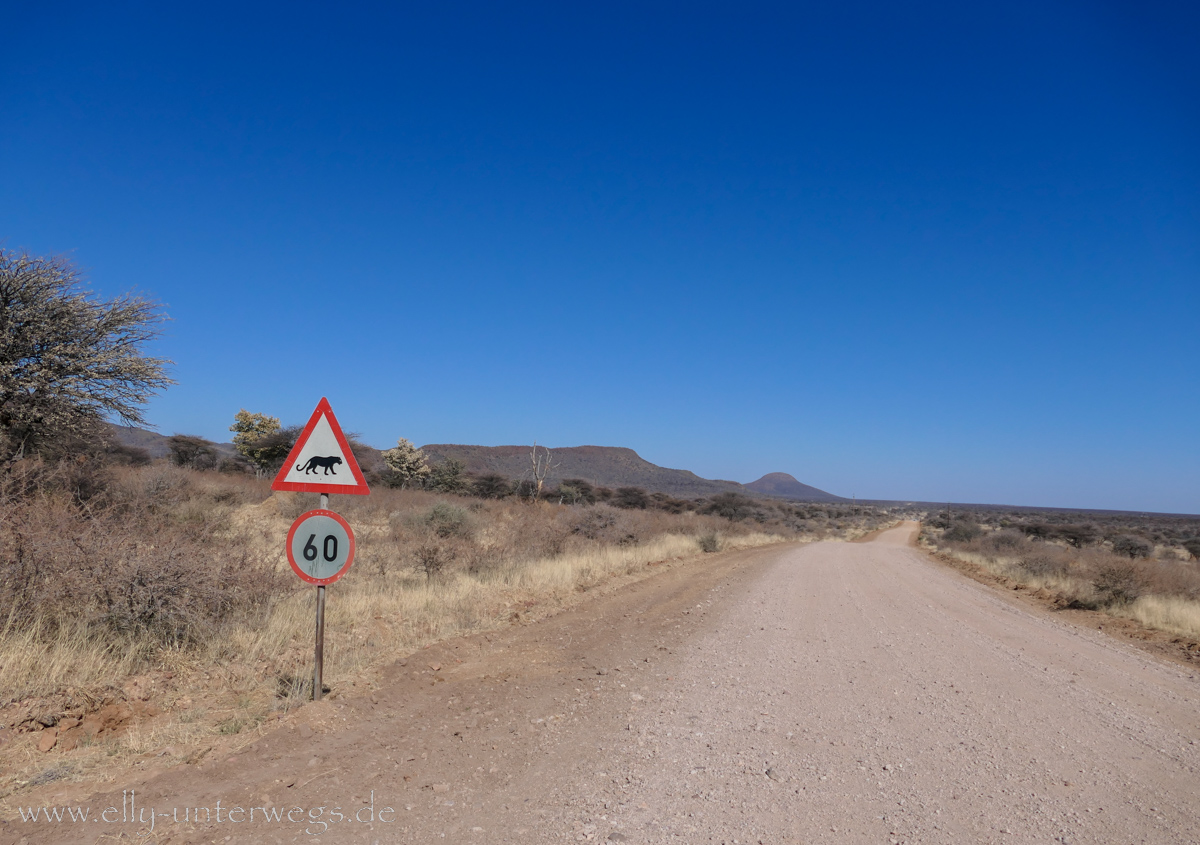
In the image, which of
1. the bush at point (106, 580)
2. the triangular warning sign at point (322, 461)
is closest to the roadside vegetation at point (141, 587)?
the bush at point (106, 580)

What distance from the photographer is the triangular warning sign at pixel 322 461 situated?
5520 millimetres

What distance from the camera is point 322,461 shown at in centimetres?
561

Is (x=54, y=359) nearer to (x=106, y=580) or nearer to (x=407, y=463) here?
(x=106, y=580)

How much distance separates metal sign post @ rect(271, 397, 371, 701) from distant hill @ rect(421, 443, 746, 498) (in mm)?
91469

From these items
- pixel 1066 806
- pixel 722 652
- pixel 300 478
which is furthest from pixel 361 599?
pixel 1066 806

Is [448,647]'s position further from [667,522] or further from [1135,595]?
[667,522]

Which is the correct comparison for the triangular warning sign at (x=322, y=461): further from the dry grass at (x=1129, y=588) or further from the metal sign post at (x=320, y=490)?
the dry grass at (x=1129, y=588)

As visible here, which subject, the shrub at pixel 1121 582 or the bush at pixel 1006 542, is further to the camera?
the bush at pixel 1006 542

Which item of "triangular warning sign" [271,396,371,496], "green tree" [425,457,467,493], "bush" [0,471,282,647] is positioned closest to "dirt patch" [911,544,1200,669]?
"triangular warning sign" [271,396,371,496]

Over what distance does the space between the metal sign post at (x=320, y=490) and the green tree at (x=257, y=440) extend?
3250 cm

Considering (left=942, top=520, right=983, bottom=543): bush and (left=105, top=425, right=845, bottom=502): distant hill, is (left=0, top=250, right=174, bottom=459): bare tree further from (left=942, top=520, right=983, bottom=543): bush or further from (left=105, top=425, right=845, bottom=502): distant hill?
(left=105, top=425, right=845, bottom=502): distant hill

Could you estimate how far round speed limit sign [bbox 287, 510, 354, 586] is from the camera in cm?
542

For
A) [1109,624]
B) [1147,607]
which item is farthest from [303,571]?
[1147,607]

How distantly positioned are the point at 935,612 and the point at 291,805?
39.0ft
